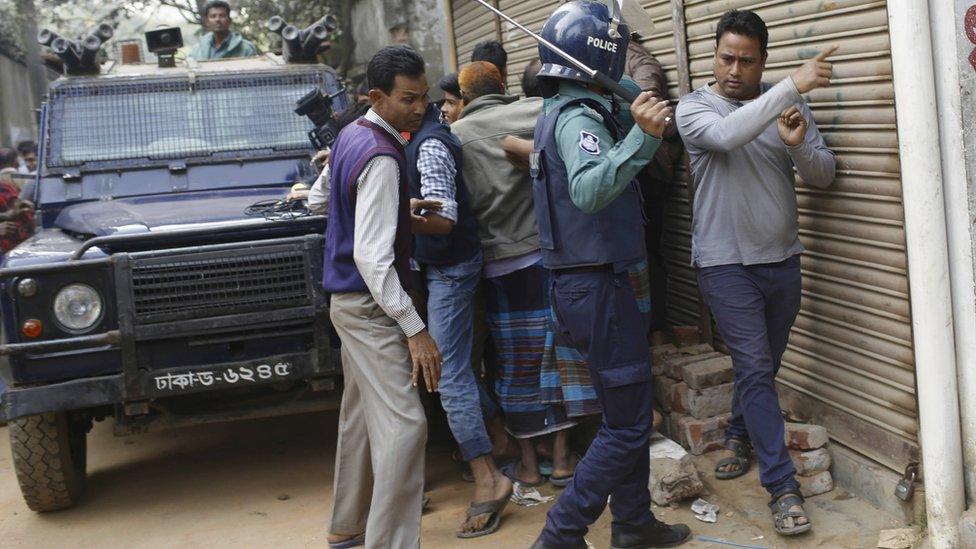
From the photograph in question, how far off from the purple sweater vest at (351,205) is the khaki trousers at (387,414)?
77mm

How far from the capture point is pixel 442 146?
4.32m

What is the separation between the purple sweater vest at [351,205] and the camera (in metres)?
3.54

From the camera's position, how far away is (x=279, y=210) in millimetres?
5125

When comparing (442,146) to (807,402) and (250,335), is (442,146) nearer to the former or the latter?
(250,335)

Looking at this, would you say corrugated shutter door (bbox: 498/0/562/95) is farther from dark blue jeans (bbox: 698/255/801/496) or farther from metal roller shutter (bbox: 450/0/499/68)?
dark blue jeans (bbox: 698/255/801/496)

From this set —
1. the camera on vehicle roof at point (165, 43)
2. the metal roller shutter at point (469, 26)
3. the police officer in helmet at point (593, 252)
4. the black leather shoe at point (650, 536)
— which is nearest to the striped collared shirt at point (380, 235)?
the police officer in helmet at point (593, 252)

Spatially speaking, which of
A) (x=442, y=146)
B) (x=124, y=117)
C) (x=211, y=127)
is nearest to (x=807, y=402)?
(x=442, y=146)

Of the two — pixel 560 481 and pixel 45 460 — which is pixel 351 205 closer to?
pixel 560 481

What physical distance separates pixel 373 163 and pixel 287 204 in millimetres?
1770

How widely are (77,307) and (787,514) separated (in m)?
3.01

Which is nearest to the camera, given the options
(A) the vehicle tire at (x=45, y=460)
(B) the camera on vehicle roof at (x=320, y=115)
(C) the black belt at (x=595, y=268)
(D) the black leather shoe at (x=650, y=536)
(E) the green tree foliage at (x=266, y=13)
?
(C) the black belt at (x=595, y=268)

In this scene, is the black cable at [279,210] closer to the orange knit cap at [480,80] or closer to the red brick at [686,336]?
the orange knit cap at [480,80]

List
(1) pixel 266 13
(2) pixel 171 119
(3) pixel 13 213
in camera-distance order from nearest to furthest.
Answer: (2) pixel 171 119, (3) pixel 13 213, (1) pixel 266 13

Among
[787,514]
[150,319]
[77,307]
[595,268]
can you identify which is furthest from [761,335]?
[77,307]
